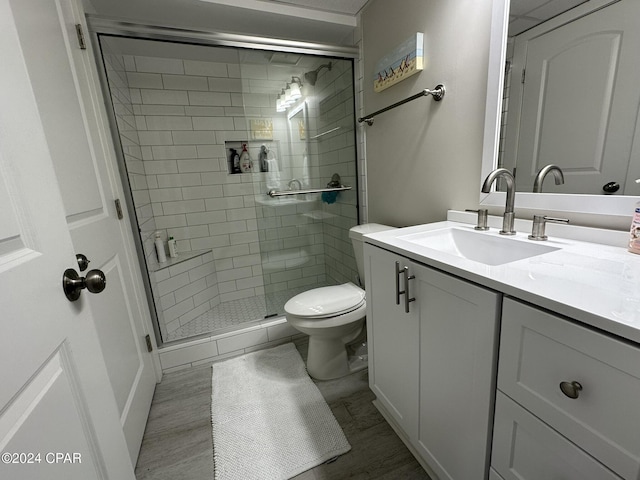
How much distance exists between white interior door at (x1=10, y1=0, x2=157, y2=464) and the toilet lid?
0.77 metres

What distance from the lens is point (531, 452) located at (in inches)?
23.6

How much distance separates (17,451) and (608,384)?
3.00 ft

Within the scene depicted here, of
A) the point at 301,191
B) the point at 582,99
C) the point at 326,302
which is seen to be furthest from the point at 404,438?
→ the point at 301,191

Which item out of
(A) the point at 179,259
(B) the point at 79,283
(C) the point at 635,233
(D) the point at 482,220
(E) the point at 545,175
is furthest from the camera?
(A) the point at 179,259

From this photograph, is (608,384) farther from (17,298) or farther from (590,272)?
(17,298)

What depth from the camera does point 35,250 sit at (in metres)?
0.50

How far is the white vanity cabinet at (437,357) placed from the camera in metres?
0.69

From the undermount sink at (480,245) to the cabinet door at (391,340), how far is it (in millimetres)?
161

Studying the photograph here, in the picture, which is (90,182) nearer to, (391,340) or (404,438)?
(391,340)

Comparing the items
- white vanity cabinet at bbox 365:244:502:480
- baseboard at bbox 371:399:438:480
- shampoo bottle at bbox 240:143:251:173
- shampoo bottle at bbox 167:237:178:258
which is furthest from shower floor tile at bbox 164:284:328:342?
shampoo bottle at bbox 240:143:251:173

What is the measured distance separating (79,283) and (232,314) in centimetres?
186

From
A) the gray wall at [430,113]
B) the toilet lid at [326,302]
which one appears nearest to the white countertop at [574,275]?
the gray wall at [430,113]

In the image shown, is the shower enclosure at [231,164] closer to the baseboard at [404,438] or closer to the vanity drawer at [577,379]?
the baseboard at [404,438]

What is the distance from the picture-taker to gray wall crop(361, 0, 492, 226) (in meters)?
1.14
